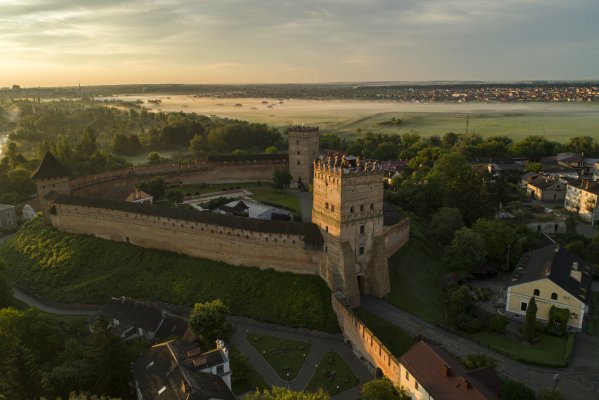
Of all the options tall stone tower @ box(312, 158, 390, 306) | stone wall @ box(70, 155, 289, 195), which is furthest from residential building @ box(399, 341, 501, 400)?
stone wall @ box(70, 155, 289, 195)

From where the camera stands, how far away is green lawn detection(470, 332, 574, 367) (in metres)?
29.3

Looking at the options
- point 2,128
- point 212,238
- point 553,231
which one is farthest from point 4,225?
point 2,128

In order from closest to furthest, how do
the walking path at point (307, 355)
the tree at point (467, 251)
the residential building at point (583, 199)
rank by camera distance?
1. the walking path at point (307, 355)
2. the tree at point (467, 251)
3. the residential building at point (583, 199)

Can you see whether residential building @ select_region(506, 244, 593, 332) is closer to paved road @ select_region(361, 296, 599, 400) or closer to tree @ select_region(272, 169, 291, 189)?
paved road @ select_region(361, 296, 599, 400)

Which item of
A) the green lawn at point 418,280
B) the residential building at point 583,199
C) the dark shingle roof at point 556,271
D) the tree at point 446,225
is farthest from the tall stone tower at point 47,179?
the residential building at point 583,199

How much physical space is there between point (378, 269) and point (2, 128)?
174 m

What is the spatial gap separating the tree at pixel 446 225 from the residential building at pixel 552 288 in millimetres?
10751

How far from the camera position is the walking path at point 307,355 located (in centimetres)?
2838

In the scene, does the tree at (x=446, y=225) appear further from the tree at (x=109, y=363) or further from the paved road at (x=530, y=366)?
the tree at (x=109, y=363)

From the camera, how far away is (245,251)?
38.9 m

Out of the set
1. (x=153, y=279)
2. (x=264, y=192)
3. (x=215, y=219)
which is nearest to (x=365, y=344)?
(x=215, y=219)

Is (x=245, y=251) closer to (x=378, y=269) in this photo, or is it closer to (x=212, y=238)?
(x=212, y=238)

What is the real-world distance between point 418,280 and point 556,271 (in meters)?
10.9

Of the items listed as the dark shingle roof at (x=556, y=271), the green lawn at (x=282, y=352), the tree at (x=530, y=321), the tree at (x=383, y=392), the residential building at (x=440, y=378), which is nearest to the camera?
the residential building at (x=440, y=378)
